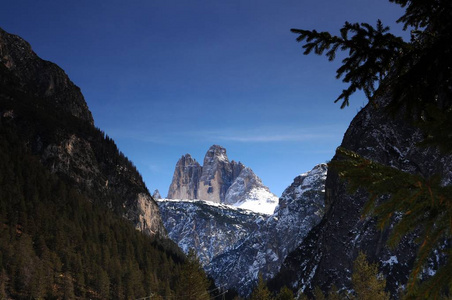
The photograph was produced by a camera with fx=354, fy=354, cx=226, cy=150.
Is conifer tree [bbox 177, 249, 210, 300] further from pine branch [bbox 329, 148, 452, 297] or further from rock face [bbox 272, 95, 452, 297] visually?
rock face [bbox 272, 95, 452, 297]

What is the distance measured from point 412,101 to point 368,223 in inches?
4773

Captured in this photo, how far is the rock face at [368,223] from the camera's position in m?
104

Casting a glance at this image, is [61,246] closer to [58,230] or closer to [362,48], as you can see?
[58,230]

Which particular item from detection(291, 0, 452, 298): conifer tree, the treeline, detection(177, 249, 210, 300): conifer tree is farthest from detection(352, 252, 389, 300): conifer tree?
the treeline

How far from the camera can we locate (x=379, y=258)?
358ft

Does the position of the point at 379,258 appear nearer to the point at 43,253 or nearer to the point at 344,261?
the point at 344,261

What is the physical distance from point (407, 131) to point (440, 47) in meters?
128

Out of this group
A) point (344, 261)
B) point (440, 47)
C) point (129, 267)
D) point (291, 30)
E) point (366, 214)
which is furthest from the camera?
point (129, 267)

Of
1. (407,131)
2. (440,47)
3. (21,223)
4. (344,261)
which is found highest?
(407,131)

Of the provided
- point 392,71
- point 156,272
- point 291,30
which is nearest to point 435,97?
point 392,71

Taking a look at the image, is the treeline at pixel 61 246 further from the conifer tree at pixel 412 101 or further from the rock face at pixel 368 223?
the conifer tree at pixel 412 101

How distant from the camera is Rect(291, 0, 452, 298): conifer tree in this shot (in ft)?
8.75

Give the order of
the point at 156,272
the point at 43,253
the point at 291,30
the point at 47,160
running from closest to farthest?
the point at 291,30 → the point at 43,253 → the point at 156,272 → the point at 47,160

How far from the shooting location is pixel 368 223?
378ft
